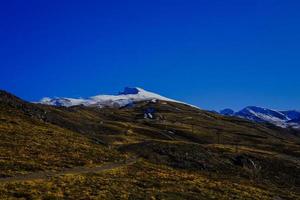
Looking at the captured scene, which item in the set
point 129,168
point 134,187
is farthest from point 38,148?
point 134,187

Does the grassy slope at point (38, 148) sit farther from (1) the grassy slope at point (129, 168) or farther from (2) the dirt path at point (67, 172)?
(2) the dirt path at point (67, 172)

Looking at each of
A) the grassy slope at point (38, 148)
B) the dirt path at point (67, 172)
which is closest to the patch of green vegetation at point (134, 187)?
the dirt path at point (67, 172)

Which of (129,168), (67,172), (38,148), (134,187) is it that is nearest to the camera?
(134,187)

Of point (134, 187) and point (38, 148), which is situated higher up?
point (38, 148)

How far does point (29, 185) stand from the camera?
46.0m

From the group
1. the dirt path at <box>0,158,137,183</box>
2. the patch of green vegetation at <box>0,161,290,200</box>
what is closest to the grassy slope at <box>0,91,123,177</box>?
the dirt path at <box>0,158,137,183</box>

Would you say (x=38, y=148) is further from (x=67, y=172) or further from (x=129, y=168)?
(x=67, y=172)

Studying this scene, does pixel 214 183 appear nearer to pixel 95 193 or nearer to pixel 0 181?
pixel 95 193

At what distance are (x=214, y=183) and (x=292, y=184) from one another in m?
27.8

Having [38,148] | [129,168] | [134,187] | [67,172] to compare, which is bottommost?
[134,187]

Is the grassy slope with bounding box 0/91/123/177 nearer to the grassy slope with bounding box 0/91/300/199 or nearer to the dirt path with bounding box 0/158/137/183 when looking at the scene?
the grassy slope with bounding box 0/91/300/199

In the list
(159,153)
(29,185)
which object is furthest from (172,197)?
(159,153)

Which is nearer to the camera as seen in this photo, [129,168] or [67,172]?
[67,172]

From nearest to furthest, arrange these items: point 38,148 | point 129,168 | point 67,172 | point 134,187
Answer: point 134,187, point 67,172, point 129,168, point 38,148
